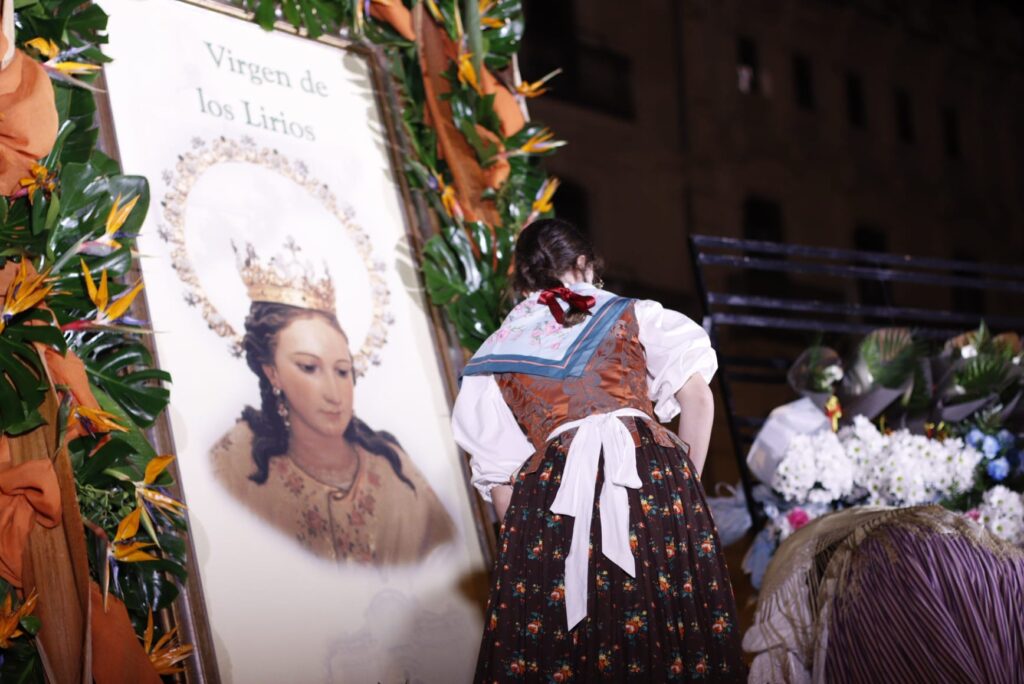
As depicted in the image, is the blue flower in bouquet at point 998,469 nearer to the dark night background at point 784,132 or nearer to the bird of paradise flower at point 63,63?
the bird of paradise flower at point 63,63

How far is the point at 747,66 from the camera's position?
1551 centimetres

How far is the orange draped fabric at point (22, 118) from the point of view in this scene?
8.71ft

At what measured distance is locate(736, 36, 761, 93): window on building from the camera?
15328 mm

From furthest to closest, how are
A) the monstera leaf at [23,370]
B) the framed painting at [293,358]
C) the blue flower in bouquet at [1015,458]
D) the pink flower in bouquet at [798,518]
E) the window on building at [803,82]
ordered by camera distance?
the window on building at [803,82], the blue flower in bouquet at [1015,458], the pink flower in bouquet at [798,518], the framed painting at [293,358], the monstera leaf at [23,370]

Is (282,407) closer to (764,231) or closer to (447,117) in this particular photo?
(447,117)

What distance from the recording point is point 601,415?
2.75 metres

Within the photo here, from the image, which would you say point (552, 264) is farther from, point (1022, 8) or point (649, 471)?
point (1022, 8)

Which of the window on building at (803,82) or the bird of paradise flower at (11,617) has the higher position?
the window on building at (803,82)

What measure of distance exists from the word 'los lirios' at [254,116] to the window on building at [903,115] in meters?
15.8

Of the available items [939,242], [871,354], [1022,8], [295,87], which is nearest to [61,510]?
[295,87]

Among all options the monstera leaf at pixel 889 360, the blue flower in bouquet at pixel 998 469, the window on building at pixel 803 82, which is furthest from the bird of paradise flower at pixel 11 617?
the window on building at pixel 803 82

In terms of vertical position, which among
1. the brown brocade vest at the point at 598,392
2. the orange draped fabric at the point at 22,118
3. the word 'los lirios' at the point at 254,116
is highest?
the word 'los lirios' at the point at 254,116

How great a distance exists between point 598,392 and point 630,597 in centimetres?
43

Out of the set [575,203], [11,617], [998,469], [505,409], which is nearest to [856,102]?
[575,203]
